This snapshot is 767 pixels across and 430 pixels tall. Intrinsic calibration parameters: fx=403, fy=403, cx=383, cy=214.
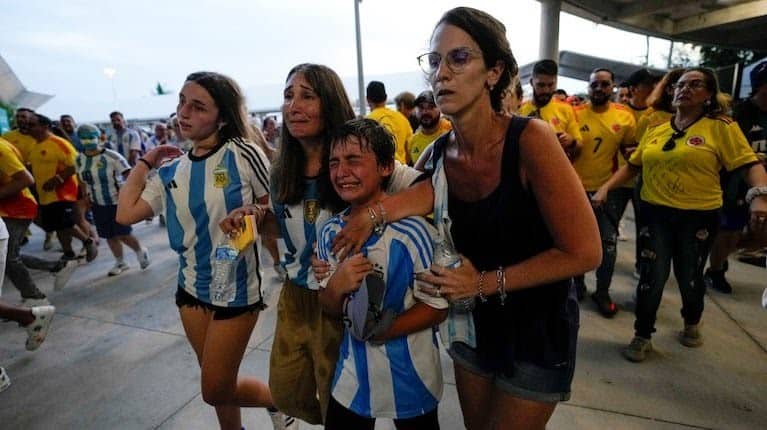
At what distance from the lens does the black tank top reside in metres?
1.14

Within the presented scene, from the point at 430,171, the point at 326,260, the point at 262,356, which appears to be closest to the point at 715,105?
the point at 430,171

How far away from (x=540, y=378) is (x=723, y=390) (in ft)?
7.16

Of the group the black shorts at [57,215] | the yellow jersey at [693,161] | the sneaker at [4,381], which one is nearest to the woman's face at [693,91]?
the yellow jersey at [693,161]

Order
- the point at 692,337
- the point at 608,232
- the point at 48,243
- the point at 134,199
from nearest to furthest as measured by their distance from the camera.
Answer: the point at 134,199 → the point at 692,337 → the point at 608,232 → the point at 48,243

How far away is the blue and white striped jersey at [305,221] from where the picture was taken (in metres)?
1.54

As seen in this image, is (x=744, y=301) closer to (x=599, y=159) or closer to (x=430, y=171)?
(x=599, y=159)

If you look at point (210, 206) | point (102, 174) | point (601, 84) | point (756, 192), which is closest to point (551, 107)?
point (601, 84)

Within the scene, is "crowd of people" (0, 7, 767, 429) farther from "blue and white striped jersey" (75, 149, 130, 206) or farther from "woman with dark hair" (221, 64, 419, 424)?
"blue and white striped jersey" (75, 149, 130, 206)

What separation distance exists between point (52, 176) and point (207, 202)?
14.5 ft

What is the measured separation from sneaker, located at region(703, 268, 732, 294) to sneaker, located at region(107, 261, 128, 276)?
22.0 feet

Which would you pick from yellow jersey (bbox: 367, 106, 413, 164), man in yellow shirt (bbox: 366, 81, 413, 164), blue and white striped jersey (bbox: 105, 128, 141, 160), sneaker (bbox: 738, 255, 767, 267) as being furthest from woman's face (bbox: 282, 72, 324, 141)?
blue and white striped jersey (bbox: 105, 128, 141, 160)

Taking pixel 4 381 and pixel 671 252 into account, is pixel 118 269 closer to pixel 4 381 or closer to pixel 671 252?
pixel 4 381

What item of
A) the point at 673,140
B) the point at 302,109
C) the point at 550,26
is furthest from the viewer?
the point at 550,26

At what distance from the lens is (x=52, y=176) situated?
15.8 feet
